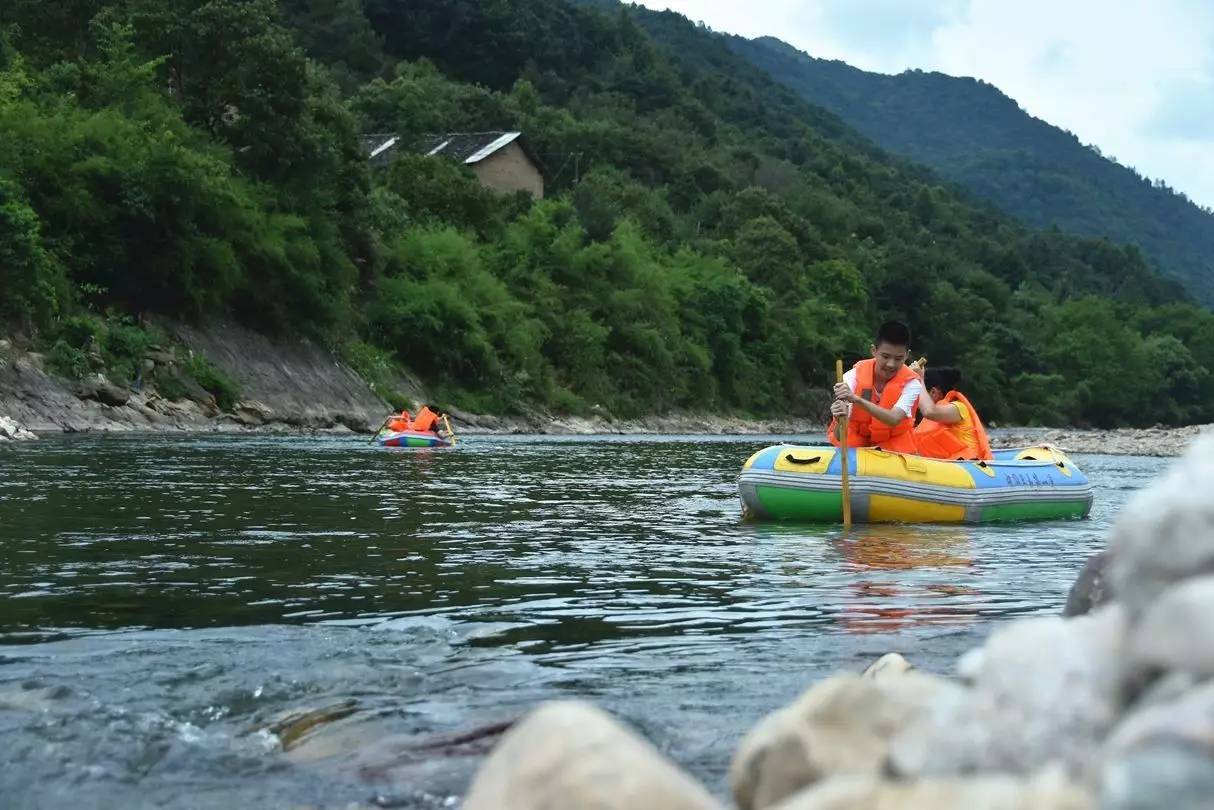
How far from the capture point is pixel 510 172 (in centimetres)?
6788

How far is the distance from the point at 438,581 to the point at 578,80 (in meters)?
102

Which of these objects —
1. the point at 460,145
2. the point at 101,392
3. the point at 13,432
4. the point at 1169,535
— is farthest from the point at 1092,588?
the point at 460,145

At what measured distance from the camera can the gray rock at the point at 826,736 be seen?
323cm

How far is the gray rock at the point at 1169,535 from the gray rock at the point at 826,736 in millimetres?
551

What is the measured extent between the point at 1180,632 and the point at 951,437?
12081mm

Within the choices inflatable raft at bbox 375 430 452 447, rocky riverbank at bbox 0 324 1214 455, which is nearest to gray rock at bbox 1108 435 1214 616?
inflatable raft at bbox 375 430 452 447

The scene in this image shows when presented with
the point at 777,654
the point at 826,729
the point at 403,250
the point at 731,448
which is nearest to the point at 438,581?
the point at 777,654

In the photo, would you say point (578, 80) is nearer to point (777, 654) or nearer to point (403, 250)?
point (403, 250)

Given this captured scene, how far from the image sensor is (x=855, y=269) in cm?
7656

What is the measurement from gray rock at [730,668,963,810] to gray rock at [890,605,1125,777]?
20 centimetres

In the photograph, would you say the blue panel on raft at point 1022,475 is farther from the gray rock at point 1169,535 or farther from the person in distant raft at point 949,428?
the gray rock at point 1169,535

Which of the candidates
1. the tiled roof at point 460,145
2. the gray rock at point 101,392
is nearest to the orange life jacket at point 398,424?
the gray rock at point 101,392

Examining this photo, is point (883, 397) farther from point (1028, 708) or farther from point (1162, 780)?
point (1162, 780)

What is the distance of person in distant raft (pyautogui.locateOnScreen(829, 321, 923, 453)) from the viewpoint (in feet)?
41.5
